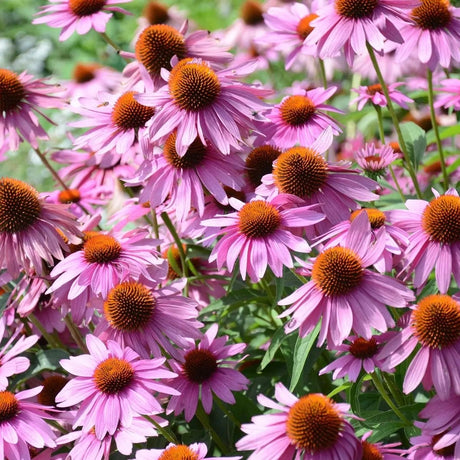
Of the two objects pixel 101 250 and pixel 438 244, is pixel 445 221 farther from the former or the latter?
pixel 101 250

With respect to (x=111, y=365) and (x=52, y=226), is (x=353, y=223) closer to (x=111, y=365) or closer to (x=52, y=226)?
(x=111, y=365)

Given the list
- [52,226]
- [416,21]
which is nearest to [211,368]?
[52,226]

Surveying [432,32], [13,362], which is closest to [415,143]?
[432,32]

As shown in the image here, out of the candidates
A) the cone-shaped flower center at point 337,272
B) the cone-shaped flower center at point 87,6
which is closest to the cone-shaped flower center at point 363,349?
the cone-shaped flower center at point 337,272

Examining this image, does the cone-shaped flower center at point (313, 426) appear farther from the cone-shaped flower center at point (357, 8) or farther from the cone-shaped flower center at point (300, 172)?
the cone-shaped flower center at point (357, 8)

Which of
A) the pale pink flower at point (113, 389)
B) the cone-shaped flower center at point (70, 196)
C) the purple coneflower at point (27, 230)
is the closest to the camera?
the pale pink flower at point (113, 389)
